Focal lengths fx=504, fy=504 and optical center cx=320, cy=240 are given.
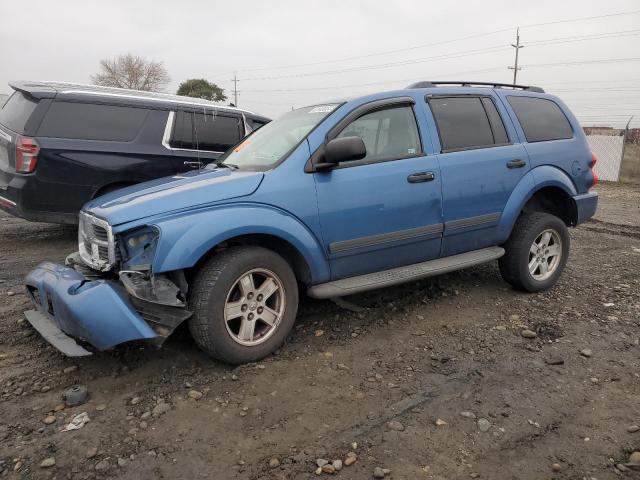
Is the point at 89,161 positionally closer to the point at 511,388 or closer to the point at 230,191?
the point at 230,191

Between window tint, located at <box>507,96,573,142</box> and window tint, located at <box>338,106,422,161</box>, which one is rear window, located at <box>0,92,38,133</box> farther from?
window tint, located at <box>507,96,573,142</box>

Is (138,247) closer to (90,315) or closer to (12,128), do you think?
(90,315)

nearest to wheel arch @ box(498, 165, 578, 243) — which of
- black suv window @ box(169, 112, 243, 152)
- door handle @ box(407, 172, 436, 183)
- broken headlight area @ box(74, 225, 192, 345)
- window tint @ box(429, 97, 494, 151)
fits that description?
window tint @ box(429, 97, 494, 151)

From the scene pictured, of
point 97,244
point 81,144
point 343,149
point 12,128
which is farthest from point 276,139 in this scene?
point 12,128

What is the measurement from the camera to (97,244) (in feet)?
11.0

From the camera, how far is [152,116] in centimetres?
643

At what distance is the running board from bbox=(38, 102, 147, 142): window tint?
12.5ft

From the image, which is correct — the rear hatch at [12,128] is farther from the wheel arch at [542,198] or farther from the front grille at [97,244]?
the wheel arch at [542,198]

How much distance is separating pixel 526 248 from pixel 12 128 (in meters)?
5.69

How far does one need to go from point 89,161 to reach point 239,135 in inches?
85.7

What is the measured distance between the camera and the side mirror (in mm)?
3477

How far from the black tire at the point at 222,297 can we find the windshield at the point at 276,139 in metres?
0.71

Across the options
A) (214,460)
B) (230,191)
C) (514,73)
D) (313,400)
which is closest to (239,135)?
(230,191)

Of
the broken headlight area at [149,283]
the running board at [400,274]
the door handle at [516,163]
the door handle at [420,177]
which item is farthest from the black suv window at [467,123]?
the broken headlight area at [149,283]
